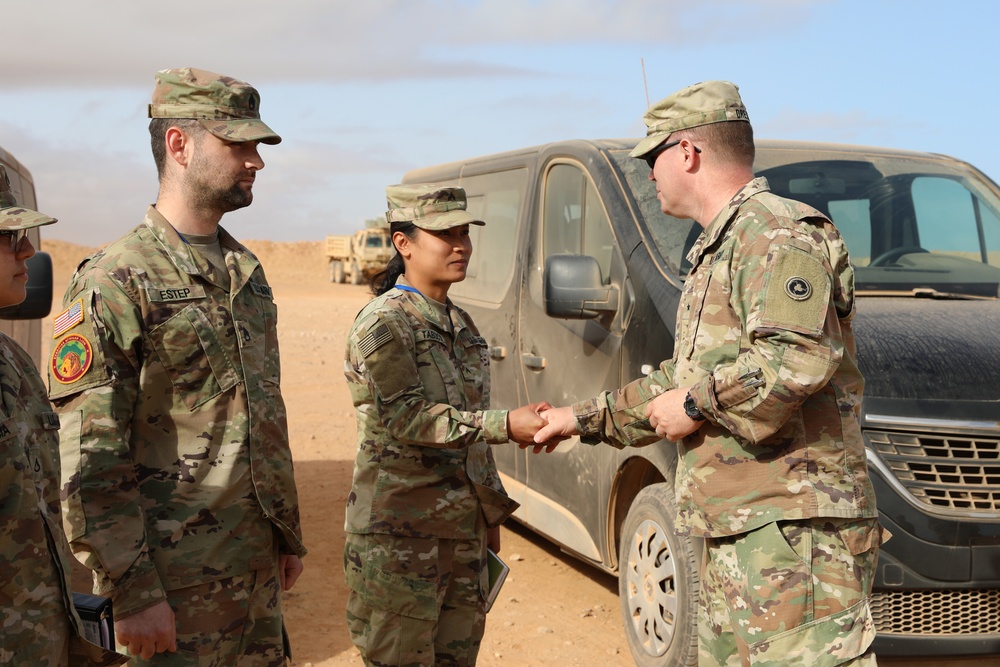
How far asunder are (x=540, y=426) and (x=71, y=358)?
1.51 m

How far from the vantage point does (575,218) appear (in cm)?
529

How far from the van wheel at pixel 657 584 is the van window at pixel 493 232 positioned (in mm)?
1860

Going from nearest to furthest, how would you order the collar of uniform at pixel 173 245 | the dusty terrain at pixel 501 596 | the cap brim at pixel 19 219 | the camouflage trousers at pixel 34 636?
the camouflage trousers at pixel 34 636, the cap brim at pixel 19 219, the collar of uniform at pixel 173 245, the dusty terrain at pixel 501 596

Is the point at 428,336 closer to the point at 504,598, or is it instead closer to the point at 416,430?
the point at 416,430

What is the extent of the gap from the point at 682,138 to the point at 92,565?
195 cm

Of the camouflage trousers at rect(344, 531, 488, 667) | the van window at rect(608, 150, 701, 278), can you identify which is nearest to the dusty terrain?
the camouflage trousers at rect(344, 531, 488, 667)

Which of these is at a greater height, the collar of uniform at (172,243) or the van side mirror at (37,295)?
the collar of uniform at (172,243)

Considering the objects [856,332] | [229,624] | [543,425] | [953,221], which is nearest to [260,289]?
[229,624]

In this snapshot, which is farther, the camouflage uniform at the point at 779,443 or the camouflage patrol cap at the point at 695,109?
the camouflage patrol cap at the point at 695,109

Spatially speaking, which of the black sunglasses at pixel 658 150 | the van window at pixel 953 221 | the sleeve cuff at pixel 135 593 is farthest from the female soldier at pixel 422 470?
the van window at pixel 953 221

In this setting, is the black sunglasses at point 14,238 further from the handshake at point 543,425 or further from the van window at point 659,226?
the van window at point 659,226

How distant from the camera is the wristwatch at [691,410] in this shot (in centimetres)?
280

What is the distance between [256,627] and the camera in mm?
2893

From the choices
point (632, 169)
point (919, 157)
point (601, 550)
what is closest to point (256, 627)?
point (601, 550)
